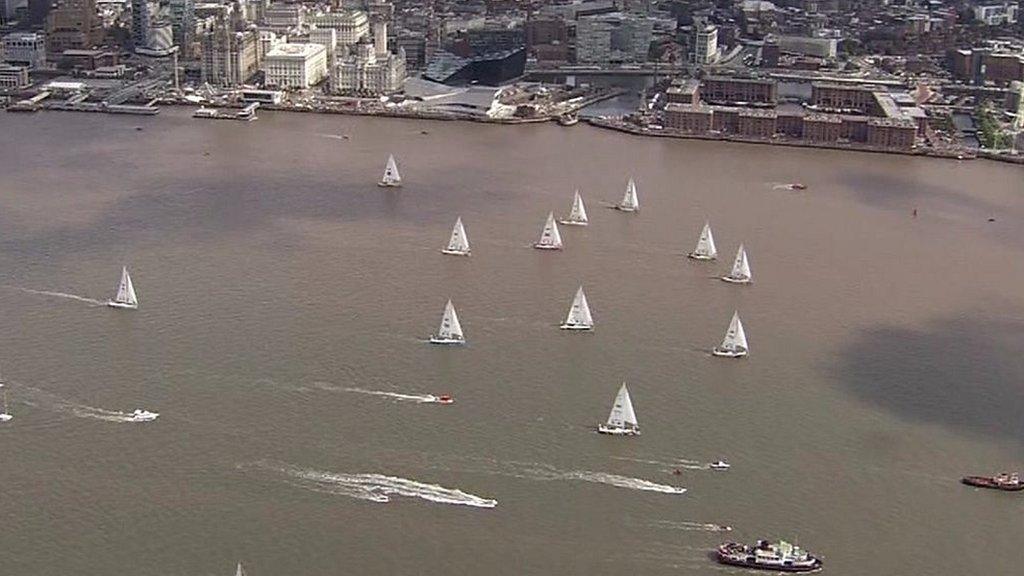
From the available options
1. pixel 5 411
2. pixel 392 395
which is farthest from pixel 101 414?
pixel 392 395

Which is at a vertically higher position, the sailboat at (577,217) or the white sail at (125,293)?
the sailboat at (577,217)

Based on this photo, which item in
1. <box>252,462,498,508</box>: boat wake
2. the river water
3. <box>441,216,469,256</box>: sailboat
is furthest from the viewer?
<box>441,216,469,256</box>: sailboat

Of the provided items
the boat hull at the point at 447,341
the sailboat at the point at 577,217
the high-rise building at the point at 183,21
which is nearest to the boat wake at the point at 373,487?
the boat hull at the point at 447,341

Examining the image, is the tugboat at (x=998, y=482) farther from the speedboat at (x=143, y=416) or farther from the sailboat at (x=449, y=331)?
the speedboat at (x=143, y=416)

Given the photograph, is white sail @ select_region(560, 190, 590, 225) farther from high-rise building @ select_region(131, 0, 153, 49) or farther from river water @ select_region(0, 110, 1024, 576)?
high-rise building @ select_region(131, 0, 153, 49)

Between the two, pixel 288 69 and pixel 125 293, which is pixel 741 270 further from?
pixel 288 69

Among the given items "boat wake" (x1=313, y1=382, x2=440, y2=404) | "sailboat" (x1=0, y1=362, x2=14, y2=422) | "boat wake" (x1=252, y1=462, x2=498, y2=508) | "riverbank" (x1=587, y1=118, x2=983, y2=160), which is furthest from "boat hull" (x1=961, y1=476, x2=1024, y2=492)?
"riverbank" (x1=587, y1=118, x2=983, y2=160)
